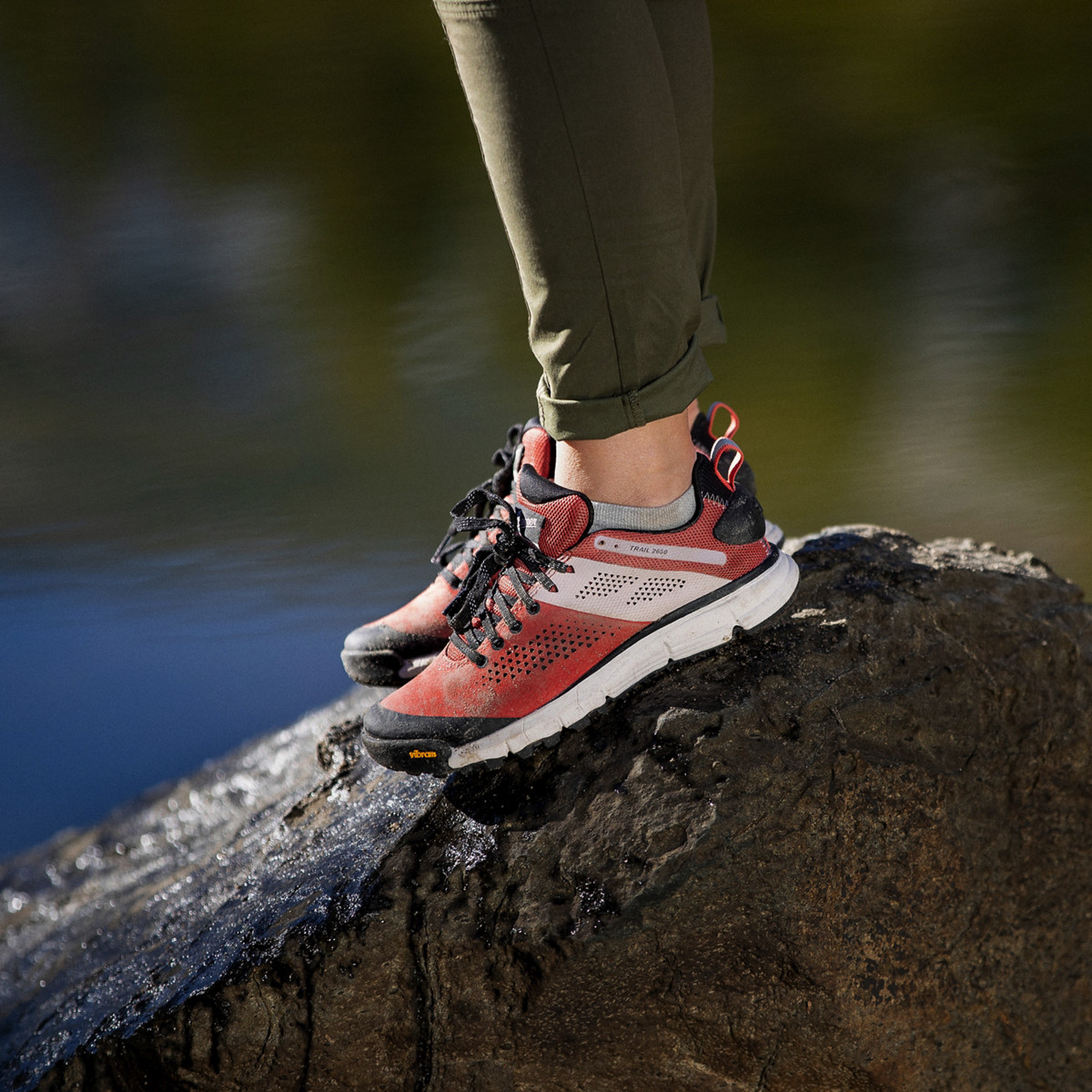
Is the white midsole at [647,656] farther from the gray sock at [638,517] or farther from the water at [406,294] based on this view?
the water at [406,294]

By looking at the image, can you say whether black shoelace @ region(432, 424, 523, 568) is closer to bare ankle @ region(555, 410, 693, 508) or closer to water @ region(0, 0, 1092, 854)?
bare ankle @ region(555, 410, 693, 508)

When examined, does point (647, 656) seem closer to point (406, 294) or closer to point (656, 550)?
point (656, 550)

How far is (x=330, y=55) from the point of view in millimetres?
1499

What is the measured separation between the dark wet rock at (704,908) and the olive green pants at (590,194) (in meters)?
0.23

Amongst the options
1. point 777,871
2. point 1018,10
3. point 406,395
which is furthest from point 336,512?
point 1018,10

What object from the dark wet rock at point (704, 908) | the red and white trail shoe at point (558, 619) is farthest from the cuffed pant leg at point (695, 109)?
the dark wet rock at point (704, 908)

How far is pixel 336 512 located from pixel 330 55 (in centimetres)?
76

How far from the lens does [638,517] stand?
2.09 ft

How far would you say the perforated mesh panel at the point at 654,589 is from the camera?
636mm

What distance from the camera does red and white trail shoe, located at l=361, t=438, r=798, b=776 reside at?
613mm

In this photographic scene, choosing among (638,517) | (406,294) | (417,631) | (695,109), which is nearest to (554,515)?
(638,517)

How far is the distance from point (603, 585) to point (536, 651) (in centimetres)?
7

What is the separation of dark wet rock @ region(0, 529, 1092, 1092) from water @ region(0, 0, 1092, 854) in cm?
84

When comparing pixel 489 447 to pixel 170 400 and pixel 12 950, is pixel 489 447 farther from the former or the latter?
pixel 12 950
